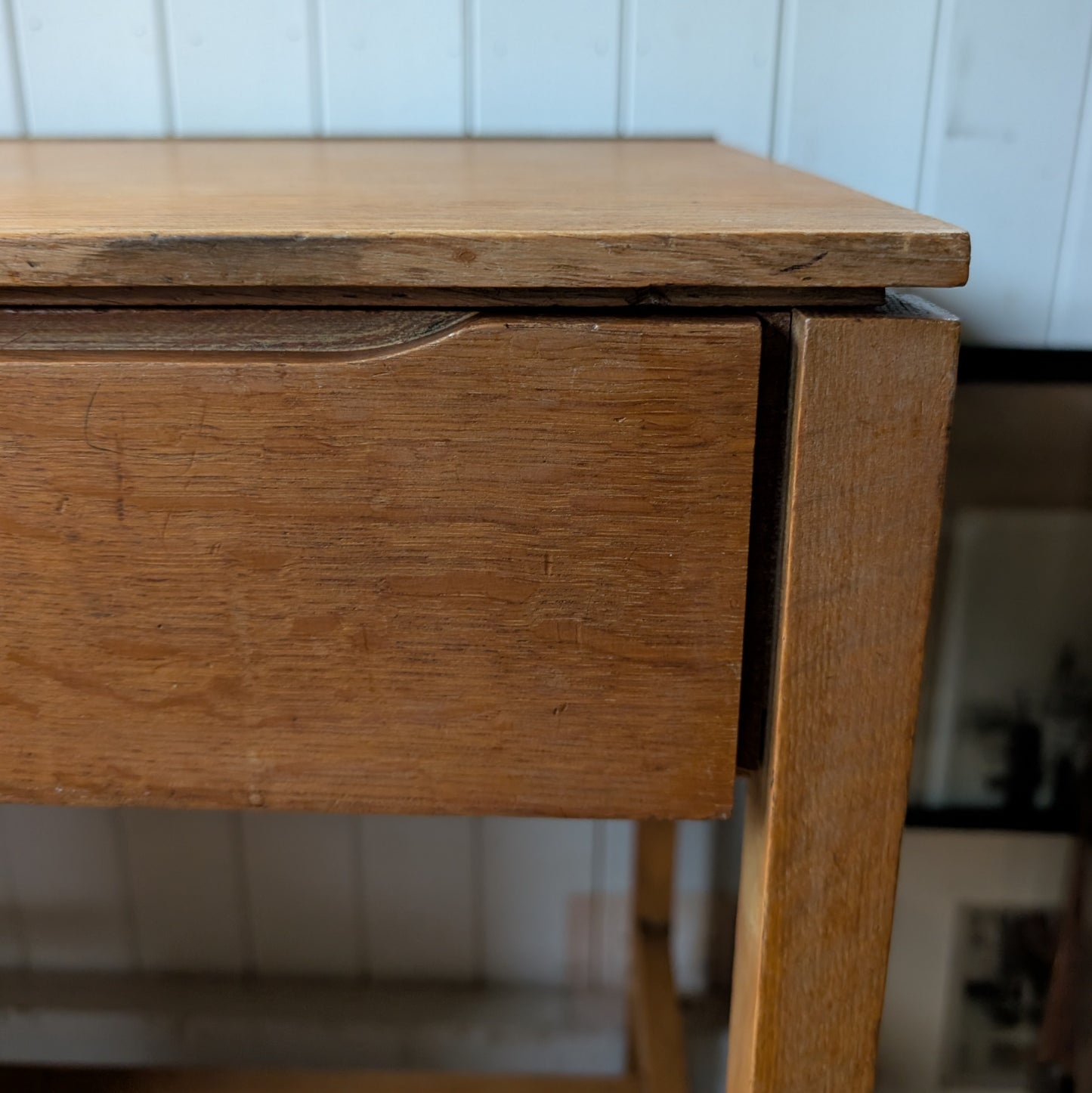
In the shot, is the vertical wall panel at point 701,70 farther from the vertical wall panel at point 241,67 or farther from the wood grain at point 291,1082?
the wood grain at point 291,1082

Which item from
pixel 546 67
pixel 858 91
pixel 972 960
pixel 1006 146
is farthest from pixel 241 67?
pixel 972 960

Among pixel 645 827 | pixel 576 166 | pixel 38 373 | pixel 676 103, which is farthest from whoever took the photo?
pixel 645 827

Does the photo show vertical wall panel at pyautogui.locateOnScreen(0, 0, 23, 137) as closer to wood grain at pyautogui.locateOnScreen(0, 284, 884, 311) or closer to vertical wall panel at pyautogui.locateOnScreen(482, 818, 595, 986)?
wood grain at pyautogui.locateOnScreen(0, 284, 884, 311)

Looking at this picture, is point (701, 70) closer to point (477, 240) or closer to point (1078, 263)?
point (1078, 263)

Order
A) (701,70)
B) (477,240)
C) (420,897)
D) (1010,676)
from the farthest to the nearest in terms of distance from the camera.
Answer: (420,897) → (1010,676) → (701,70) → (477,240)

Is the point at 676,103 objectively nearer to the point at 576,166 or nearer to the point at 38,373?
the point at 576,166

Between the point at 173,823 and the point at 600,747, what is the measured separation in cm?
72

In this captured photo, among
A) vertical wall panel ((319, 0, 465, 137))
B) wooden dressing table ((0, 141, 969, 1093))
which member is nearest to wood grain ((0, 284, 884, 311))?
wooden dressing table ((0, 141, 969, 1093))

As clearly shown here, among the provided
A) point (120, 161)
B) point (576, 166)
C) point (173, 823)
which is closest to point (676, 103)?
point (576, 166)

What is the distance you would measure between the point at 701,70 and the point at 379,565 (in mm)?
534

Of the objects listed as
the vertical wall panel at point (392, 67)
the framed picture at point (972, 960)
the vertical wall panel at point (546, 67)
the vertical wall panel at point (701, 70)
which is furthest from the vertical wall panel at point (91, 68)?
the framed picture at point (972, 960)

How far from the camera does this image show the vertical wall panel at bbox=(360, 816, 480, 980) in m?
0.95

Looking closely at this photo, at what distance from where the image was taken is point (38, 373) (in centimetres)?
32

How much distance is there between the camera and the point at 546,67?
72cm
